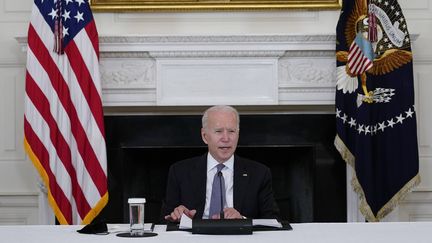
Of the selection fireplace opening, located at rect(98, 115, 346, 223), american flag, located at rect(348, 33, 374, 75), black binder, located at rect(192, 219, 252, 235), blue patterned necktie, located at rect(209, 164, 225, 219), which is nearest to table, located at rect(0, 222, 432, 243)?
black binder, located at rect(192, 219, 252, 235)

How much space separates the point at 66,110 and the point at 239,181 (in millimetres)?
1417

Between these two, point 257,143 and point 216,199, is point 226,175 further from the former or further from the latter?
point 257,143

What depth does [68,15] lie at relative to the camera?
425cm

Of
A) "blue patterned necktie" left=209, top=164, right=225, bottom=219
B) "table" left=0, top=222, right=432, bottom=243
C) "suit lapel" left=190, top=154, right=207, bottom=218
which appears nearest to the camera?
"table" left=0, top=222, right=432, bottom=243

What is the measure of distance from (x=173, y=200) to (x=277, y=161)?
1.74m

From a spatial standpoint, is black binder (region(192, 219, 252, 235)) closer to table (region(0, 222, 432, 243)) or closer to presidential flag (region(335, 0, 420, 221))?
A: table (region(0, 222, 432, 243))

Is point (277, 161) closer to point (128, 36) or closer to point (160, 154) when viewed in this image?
point (160, 154)

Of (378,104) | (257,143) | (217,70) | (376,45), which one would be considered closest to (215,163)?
(217,70)

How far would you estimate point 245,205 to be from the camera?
3.33m

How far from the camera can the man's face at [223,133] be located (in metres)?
3.29

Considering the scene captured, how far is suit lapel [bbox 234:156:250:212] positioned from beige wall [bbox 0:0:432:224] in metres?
1.44

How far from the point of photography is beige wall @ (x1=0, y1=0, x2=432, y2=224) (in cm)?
463

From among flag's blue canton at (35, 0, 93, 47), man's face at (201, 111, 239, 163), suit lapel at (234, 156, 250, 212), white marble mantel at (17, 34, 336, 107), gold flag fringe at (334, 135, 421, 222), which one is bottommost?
Result: gold flag fringe at (334, 135, 421, 222)

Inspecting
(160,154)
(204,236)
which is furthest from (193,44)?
(204,236)
